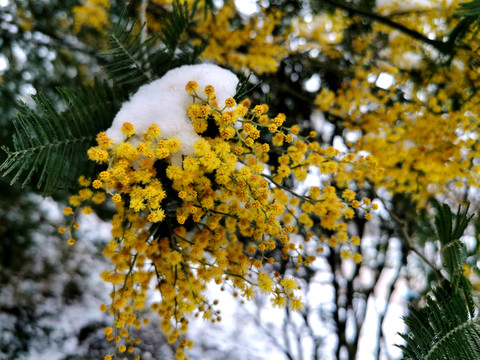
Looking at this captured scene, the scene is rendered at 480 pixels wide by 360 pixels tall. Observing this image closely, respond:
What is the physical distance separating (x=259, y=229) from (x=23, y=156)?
47 cm

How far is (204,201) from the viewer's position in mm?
638

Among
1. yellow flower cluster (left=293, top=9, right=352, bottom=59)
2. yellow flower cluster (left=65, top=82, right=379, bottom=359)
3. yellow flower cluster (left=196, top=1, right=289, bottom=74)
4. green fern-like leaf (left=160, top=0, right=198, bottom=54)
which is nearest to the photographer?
yellow flower cluster (left=65, top=82, right=379, bottom=359)

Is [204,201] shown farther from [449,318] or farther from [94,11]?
[94,11]

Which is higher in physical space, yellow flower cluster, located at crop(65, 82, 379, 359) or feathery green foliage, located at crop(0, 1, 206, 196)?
feathery green foliage, located at crop(0, 1, 206, 196)

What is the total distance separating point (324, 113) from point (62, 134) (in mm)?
1269

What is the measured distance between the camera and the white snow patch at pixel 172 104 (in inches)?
25.4

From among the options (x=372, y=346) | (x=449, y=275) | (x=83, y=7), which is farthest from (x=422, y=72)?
(x=372, y=346)

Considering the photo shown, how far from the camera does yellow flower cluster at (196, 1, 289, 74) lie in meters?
1.53

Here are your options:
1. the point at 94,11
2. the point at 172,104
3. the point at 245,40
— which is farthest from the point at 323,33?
the point at 172,104

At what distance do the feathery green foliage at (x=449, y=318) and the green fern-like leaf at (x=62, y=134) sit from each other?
818 mm

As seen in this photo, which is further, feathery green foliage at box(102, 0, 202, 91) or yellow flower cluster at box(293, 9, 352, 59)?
yellow flower cluster at box(293, 9, 352, 59)

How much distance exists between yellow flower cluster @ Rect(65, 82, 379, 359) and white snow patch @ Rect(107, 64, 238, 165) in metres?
0.03

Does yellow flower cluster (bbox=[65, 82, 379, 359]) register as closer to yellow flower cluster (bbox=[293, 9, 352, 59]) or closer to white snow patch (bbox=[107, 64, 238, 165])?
white snow patch (bbox=[107, 64, 238, 165])

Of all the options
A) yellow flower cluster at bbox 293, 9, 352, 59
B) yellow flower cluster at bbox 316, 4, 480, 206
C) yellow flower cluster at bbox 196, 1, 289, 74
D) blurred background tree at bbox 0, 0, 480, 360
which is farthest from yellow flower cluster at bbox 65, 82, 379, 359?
yellow flower cluster at bbox 293, 9, 352, 59
